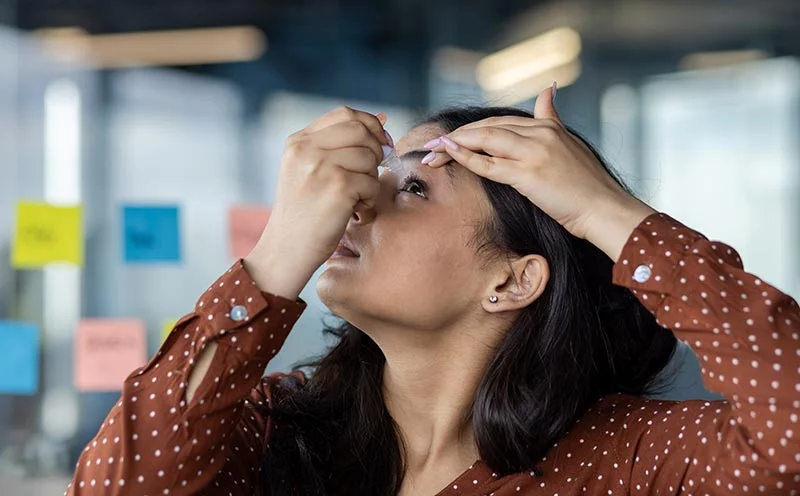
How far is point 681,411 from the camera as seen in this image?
134 cm

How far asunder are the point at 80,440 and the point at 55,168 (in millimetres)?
625

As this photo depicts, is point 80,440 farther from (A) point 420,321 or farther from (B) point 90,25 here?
(A) point 420,321

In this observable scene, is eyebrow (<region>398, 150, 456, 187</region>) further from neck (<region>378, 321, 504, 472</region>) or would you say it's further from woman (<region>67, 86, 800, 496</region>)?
neck (<region>378, 321, 504, 472</region>)

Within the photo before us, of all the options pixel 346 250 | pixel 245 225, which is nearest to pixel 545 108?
pixel 346 250

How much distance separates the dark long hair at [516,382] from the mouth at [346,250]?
0.18 m

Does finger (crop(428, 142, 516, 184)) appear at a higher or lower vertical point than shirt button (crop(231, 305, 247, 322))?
higher

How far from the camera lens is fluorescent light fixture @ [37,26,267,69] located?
8.51 ft

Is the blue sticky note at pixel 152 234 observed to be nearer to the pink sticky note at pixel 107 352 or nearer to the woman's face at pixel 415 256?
the pink sticky note at pixel 107 352

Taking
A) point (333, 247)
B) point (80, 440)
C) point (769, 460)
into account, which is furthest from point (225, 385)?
point (80, 440)

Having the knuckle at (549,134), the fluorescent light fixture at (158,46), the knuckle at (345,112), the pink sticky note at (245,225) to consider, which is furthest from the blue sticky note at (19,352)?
the knuckle at (549,134)

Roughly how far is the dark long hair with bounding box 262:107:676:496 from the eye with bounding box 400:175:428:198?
0.28 ft

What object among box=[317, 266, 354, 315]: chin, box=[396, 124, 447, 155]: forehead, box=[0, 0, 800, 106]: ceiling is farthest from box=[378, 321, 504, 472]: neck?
box=[0, 0, 800, 106]: ceiling

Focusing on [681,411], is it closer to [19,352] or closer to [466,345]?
[466,345]

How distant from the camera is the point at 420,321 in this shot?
1415 millimetres
